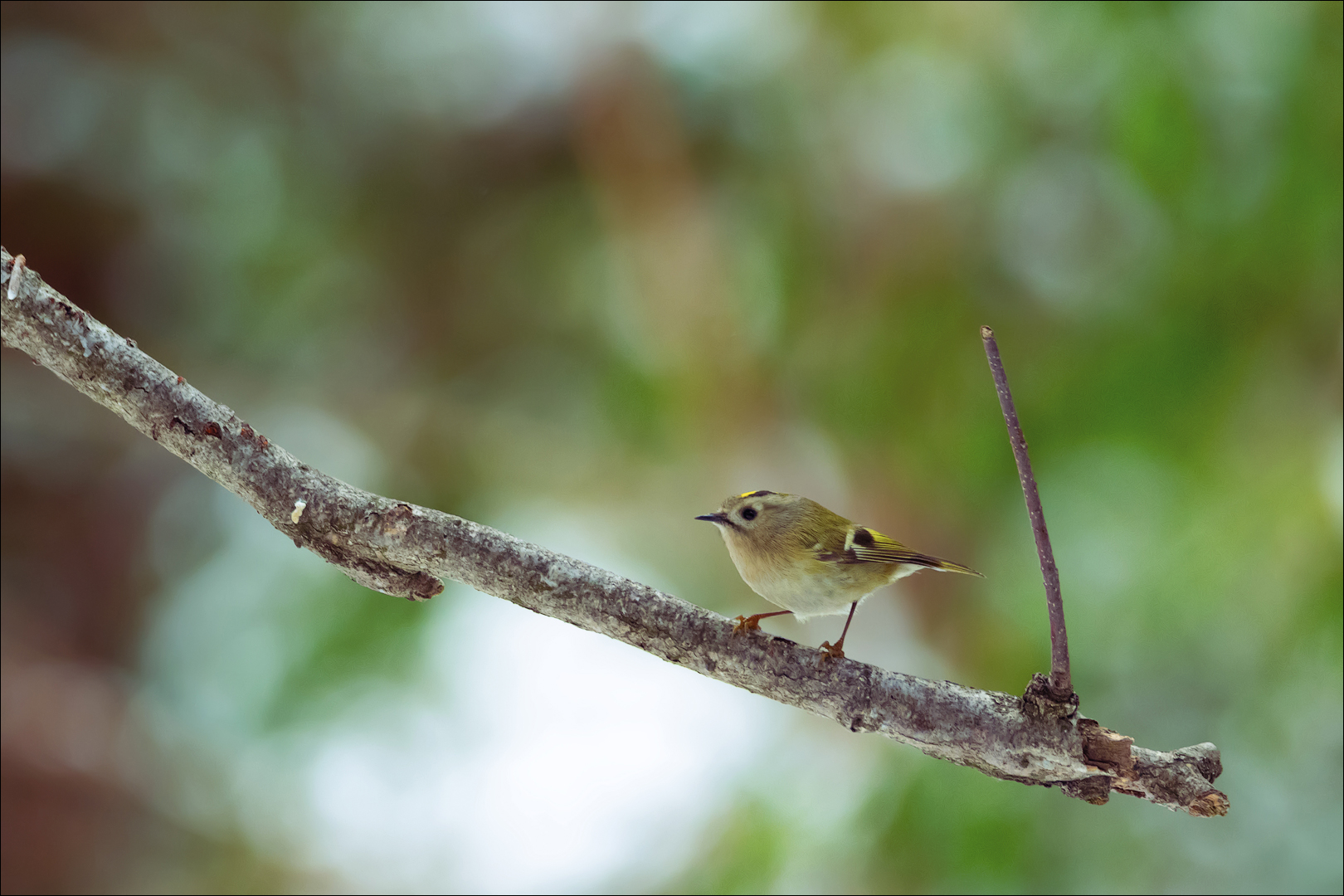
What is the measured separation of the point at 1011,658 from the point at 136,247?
252cm

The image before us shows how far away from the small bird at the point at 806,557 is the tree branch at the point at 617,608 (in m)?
0.14

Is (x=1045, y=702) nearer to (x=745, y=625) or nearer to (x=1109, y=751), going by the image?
(x=1109, y=751)

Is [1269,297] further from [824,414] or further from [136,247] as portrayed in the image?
[136,247]

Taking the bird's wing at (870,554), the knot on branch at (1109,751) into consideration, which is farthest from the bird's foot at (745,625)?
the knot on branch at (1109,751)

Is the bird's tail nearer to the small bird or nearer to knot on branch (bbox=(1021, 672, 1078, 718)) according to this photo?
the small bird

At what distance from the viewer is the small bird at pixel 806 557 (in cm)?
99

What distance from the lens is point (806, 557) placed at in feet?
3.24

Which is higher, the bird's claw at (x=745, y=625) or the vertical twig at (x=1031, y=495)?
the vertical twig at (x=1031, y=495)

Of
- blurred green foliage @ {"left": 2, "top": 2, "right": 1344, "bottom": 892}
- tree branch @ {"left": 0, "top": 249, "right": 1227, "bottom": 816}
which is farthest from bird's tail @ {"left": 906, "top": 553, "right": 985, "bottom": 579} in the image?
blurred green foliage @ {"left": 2, "top": 2, "right": 1344, "bottom": 892}

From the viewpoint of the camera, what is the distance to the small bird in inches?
38.9

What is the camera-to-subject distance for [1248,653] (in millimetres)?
2031

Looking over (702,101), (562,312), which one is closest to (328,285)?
(562,312)

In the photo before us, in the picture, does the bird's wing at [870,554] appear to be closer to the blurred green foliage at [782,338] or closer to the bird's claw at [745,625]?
the bird's claw at [745,625]

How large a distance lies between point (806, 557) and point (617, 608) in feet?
0.90
